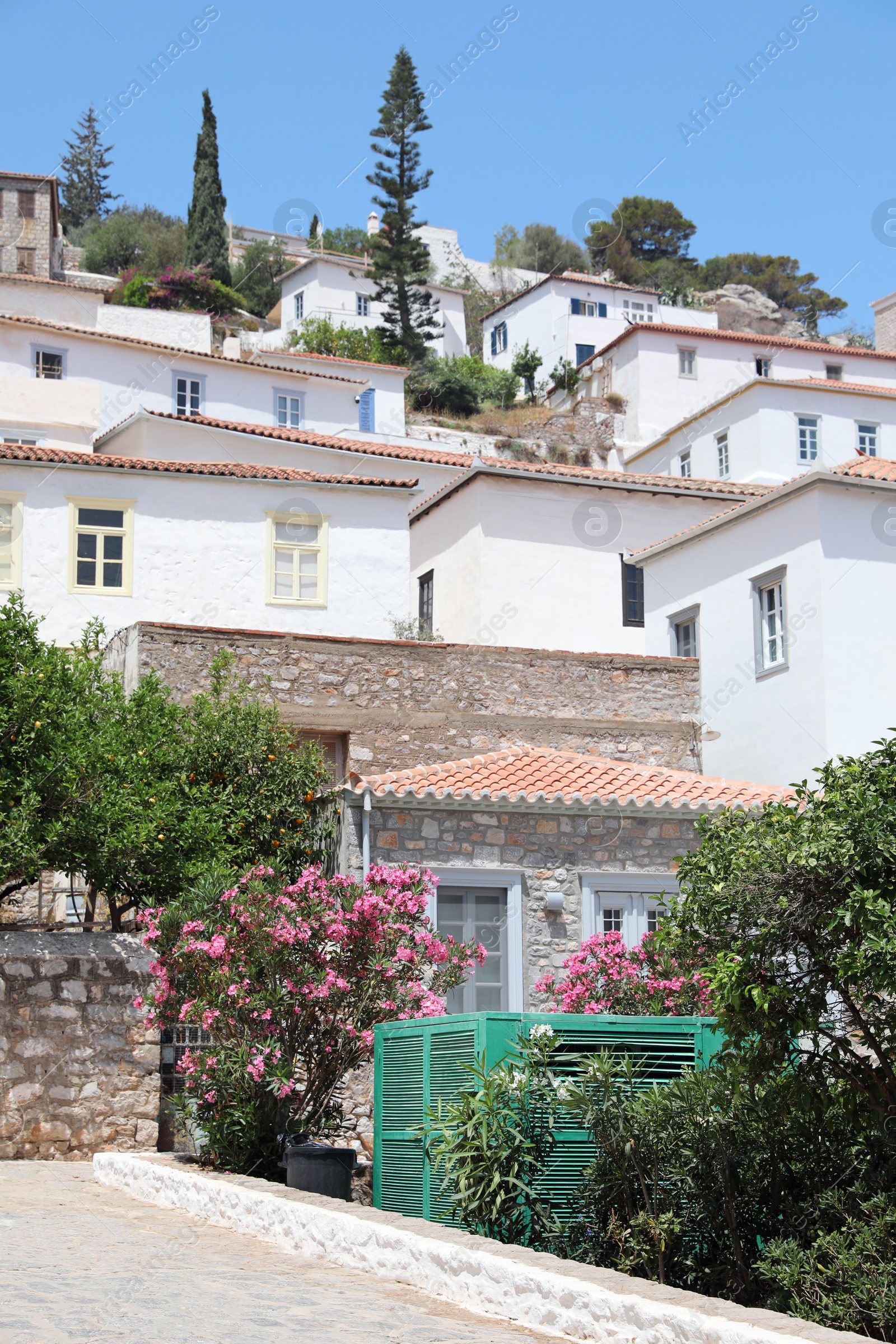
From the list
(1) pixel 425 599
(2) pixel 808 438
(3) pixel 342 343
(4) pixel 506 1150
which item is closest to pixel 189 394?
(1) pixel 425 599

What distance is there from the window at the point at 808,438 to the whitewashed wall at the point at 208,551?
17763 mm

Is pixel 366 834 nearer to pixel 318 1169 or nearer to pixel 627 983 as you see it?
pixel 627 983

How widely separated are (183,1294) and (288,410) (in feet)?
112

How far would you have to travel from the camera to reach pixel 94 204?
88062mm

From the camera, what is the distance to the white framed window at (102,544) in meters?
22.9

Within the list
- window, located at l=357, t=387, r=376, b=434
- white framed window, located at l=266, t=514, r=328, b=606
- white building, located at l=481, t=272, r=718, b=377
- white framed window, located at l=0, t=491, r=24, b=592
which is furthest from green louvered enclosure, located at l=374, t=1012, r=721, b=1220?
white building, located at l=481, t=272, r=718, b=377

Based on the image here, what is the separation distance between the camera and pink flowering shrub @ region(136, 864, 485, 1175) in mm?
10336

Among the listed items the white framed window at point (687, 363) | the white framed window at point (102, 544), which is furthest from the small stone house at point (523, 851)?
the white framed window at point (687, 363)

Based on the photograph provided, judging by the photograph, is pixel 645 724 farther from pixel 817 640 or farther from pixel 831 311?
pixel 831 311

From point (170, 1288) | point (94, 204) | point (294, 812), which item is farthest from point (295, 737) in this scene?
point (94, 204)

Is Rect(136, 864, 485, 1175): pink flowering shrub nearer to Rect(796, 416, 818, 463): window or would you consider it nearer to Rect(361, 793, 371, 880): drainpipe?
Rect(361, 793, 371, 880): drainpipe

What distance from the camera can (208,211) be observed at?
60.8 metres

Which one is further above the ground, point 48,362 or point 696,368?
point 696,368

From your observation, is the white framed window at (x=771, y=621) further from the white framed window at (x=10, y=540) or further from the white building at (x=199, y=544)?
the white framed window at (x=10, y=540)
